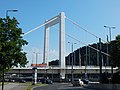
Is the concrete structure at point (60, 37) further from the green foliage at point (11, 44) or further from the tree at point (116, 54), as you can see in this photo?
the green foliage at point (11, 44)

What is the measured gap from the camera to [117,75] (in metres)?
50.2

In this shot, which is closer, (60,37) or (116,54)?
(116,54)

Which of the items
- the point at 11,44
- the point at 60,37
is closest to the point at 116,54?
the point at 11,44

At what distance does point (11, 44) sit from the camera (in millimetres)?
26984

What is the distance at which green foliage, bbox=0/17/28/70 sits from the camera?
27203 mm

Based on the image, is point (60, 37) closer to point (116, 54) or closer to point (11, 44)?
point (116, 54)

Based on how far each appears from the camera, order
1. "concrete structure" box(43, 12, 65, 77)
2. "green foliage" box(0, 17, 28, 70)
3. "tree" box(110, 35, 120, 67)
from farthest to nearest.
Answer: "concrete structure" box(43, 12, 65, 77) → "tree" box(110, 35, 120, 67) → "green foliage" box(0, 17, 28, 70)

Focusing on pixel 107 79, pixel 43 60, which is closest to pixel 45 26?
pixel 43 60

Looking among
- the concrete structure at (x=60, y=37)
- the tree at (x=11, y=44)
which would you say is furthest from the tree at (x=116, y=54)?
the concrete structure at (x=60, y=37)

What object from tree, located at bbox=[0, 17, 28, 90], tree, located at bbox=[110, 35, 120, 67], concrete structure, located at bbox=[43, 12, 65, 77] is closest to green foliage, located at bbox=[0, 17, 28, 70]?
tree, located at bbox=[0, 17, 28, 90]

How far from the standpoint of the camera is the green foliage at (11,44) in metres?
27.2

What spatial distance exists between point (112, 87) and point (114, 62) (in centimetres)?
437

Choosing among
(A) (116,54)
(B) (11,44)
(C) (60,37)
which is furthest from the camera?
(C) (60,37)

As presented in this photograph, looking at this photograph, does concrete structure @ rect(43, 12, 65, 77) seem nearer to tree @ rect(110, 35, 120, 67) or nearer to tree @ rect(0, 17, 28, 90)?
tree @ rect(110, 35, 120, 67)
